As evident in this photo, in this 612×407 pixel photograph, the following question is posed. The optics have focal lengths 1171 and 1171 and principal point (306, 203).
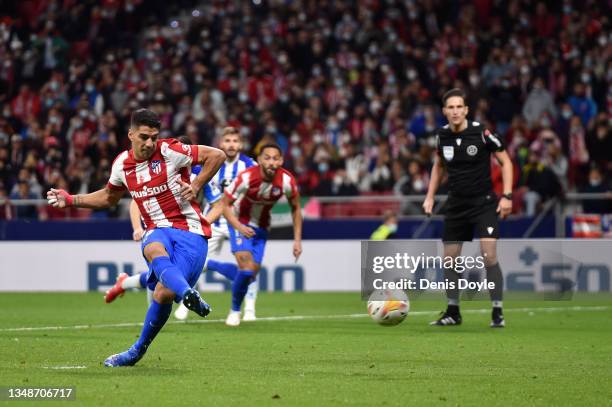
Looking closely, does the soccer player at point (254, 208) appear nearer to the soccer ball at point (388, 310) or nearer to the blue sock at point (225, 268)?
the blue sock at point (225, 268)

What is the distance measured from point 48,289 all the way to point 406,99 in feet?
27.2

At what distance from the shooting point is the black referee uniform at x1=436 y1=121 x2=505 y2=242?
1289cm

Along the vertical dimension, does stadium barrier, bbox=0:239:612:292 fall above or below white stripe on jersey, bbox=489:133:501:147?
below

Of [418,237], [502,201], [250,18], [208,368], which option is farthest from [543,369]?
[250,18]

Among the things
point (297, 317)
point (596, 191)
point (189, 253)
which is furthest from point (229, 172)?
point (596, 191)

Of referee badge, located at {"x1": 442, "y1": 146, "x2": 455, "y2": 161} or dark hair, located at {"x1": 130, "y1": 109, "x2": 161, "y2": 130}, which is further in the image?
referee badge, located at {"x1": 442, "y1": 146, "x2": 455, "y2": 161}

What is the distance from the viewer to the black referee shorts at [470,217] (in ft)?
42.1

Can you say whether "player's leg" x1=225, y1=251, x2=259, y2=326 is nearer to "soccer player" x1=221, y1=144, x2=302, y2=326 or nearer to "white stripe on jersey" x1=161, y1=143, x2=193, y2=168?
"soccer player" x1=221, y1=144, x2=302, y2=326

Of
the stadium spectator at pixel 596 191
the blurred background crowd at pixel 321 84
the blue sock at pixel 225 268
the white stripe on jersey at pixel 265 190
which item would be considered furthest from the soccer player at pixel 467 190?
the stadium spectator at pixel 596 191

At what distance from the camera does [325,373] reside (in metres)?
8.48

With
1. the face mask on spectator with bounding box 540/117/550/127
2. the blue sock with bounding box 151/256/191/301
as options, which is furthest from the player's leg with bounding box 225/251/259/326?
the face mask on spectator with bounding box 540/117/550/127

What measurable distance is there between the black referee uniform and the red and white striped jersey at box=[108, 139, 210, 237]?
4724 millimetres

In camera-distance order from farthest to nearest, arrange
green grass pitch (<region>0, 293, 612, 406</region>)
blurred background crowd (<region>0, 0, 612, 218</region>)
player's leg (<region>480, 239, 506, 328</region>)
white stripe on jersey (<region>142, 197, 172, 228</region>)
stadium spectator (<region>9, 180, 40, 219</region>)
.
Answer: blurred background crowd (<region>0, 0, 612, 218</region>) < stadium spectator (<region>9, 180, 40, 219</region>) < player's leg (<region>480, 239, 506, 328</region>) < white stripe on jersey (<region>142, 197, 172, 228</region>) < green grass pitch (<region>0, 293, 612, 406</region>)

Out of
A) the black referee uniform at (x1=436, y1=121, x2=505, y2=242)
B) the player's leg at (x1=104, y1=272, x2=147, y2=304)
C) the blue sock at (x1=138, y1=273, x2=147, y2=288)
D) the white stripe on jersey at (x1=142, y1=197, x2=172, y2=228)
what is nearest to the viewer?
the white stripe on jersey at (x1=142, y1=197, x2=172, y2=228)
